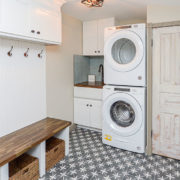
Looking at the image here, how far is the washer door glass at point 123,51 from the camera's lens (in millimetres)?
2635

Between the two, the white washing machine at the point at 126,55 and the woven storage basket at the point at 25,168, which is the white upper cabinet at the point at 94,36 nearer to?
the white washing machine at the point at 126,55

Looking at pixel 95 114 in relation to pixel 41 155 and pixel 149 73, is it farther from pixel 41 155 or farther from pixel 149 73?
pixel 41 155

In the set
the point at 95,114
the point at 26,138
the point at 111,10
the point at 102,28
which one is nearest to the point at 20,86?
the point at 26,138

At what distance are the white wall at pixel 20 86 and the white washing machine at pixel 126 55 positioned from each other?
39.1 inches

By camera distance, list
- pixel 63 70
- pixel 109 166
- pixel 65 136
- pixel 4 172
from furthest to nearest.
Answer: pixel 63 70 < pixel 65 136 < pixel 109 166 < pixel 4 172

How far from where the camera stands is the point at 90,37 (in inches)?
142

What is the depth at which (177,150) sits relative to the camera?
2430 mm

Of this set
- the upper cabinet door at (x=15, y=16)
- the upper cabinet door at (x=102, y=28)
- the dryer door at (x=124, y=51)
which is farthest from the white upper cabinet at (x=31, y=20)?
the upper cabinet door at (x=102, y=28)

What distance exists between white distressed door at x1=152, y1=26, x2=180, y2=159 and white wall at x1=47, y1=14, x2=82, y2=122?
1536mm

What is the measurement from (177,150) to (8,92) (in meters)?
2.32

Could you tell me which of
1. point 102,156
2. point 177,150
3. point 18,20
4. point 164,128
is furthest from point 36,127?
point 177,150

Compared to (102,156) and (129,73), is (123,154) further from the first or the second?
(129,73)

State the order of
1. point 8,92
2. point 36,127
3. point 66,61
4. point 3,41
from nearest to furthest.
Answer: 1. point 3,41
2. point 8,92
3. point 36,127
4. point 66,61

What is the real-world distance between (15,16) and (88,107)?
2.08 m
